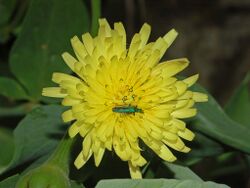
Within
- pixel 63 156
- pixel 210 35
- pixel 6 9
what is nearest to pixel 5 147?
pixel 63 156

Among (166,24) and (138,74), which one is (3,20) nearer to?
Result: (138,74)

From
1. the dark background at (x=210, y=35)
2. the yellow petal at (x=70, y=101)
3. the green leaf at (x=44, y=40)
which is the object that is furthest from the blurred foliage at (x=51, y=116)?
the dark background at (x=210, y=35)

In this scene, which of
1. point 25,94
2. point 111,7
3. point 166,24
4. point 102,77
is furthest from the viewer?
point 166,24

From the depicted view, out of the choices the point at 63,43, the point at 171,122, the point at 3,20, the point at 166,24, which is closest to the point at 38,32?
the point at 63,43

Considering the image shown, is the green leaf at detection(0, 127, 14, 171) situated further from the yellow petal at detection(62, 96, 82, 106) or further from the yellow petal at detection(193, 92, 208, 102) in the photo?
the yellow petal at detection(193, 92, 208, 102)

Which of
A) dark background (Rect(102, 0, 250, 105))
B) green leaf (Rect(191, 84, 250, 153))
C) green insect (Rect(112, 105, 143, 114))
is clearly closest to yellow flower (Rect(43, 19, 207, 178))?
green insect (Rect(112, 105, 143, 114))

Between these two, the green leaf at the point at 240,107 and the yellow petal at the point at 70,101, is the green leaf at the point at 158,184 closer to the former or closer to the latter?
the yellow petal at the point at 70,101
